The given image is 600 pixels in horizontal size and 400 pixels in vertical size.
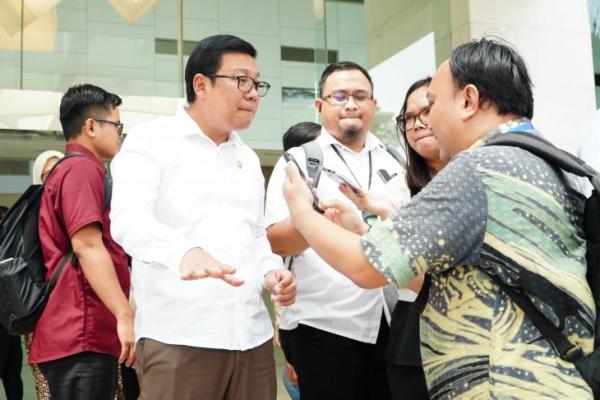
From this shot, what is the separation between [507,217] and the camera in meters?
1.27

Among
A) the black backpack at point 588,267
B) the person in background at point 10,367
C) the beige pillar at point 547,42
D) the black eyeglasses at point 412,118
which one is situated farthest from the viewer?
the beige pillar at point 547,42

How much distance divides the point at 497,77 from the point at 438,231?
16.2 inches

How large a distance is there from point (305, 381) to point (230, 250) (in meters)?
0.71

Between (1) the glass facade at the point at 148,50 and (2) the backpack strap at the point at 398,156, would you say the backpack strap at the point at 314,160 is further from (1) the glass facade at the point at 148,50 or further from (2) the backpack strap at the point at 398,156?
(1) the glass facade at the point at 148,50

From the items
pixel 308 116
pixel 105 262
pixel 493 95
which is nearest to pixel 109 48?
pixel 308 116

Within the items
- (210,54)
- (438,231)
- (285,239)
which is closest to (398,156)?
(285,239)

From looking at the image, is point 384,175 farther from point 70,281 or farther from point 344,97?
point 70,281

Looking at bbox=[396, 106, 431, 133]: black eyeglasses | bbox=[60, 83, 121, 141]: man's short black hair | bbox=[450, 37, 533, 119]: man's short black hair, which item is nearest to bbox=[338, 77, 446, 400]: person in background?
bbox=[396, 106, 431, 133]: black eyeglasses

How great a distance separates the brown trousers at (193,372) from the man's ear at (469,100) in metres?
0.98

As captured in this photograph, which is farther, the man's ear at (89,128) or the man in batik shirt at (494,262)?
the man's ear at (89,128)

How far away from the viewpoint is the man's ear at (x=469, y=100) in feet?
4.67

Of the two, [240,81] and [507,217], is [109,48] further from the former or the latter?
[507,217]

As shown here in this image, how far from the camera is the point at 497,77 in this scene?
141 cm

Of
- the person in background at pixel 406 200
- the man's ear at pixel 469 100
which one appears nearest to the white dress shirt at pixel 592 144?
the person in background at pixel 406 200
